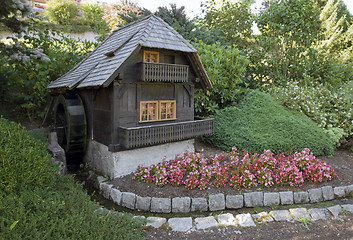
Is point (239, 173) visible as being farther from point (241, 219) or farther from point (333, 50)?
point (333, 50)

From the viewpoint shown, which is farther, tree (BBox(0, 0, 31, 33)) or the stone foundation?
the stone foundation

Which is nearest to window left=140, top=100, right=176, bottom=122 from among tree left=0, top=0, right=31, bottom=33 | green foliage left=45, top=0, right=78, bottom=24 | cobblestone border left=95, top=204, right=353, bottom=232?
cobblestone border left=95, top=204, right=353, bottom=232

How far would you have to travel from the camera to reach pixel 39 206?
4523mm

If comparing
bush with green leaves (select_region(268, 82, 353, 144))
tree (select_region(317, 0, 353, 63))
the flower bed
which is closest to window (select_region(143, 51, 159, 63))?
the flower bed

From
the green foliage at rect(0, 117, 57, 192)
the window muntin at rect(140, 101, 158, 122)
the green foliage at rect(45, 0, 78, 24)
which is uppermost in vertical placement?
the green foliage at rect(45, 0, 78, 24)

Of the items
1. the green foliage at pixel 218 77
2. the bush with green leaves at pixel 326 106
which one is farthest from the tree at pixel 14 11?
the bush with green leaves at pixel 326 106

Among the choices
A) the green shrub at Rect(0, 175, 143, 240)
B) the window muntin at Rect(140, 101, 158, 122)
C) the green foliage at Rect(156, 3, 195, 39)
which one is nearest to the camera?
the green shrub at Rect(0, 175, 143, 240)

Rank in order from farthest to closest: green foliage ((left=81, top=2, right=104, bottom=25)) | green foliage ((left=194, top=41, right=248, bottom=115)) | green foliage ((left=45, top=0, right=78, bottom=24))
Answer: green foliage ((left=81, top=2, right=104, bottom=25)) → green foliage ((left=45, top=0, right=78, bottom=24)) → green foliage ((left=194, top=41, right=248, bottom=115))

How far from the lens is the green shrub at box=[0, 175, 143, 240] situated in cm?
396

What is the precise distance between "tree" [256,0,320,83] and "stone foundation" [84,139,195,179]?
10.3 metres

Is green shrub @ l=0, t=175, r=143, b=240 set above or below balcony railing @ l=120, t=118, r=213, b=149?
below

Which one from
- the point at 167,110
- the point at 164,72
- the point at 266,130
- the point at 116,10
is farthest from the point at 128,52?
the point at 116,10

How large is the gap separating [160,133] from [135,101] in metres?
1.34

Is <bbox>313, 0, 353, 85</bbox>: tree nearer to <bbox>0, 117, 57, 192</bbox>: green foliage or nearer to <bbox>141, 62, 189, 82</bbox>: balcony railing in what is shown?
<bbox>141, 62, 189, 82</bbox>: balcony railing
